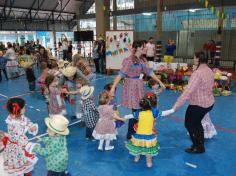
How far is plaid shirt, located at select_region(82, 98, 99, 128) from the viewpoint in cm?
420

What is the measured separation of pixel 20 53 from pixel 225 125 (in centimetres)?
1058

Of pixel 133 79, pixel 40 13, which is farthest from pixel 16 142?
pixel 40 13

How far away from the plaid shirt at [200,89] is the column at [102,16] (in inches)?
381

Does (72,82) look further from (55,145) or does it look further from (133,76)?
(55,145)

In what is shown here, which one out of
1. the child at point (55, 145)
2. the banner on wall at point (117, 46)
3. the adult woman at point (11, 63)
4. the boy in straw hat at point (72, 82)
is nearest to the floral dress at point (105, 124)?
the boy in straw hat at point (72, 82)

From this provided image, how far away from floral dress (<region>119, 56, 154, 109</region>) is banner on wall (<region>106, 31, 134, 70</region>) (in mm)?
6095

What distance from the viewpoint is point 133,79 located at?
374 cm

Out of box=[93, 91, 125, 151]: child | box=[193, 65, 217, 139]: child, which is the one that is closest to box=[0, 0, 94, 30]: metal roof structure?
box=[93, 91, 125, 151]: child

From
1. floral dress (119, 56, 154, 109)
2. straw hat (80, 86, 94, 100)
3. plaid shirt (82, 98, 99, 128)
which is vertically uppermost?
floral dress (119, 56, 154, 109)

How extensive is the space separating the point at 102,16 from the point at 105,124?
32.2 feet

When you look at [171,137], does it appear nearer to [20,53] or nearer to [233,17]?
[20,53]

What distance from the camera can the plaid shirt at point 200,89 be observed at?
3.37m

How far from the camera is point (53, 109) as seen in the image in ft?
15.1

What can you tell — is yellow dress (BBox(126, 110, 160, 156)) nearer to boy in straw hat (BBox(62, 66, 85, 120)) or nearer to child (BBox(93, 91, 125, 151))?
child (BBox(93, 91, 125, 151))
